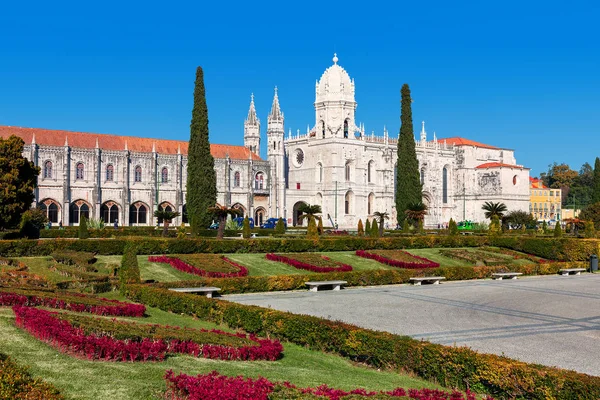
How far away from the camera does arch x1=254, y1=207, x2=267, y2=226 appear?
251 ft

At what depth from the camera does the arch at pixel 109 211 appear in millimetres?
66262

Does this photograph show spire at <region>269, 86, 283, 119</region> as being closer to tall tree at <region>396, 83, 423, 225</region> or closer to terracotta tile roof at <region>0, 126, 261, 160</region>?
terracotta tile roof at <region>0, 126, 261, 160</region>

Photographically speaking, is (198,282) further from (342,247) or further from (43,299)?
(342,247)

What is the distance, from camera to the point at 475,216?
92.7m

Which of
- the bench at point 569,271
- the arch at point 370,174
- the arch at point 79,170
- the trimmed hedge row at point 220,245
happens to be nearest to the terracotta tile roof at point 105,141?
the arch at point 79,170

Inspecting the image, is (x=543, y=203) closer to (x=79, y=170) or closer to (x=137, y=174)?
(x=137, y=174)

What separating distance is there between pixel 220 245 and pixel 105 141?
4034 centimetres

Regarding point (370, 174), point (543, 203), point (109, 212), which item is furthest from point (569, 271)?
point (543, 203)

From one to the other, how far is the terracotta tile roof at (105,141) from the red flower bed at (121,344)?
5437cm

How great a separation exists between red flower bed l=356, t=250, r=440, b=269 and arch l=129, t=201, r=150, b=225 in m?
37.7

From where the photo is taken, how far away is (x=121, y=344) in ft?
37.6

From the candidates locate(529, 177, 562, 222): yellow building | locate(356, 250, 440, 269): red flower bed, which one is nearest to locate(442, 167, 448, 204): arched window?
locate(529, 177, 562, 222): yellow building

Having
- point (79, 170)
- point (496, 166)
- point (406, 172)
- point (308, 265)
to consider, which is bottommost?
point (308, 265)

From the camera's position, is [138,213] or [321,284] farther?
[138,213]
